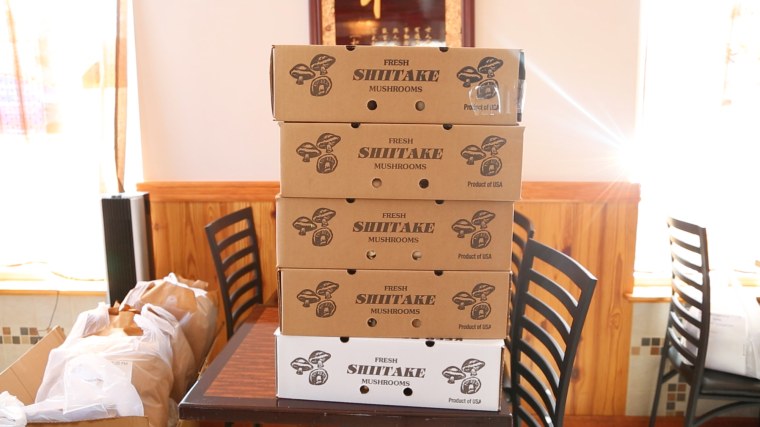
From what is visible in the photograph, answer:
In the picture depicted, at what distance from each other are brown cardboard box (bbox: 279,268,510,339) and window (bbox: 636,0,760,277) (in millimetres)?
1513

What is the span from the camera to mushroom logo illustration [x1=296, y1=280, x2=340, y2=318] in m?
1.01

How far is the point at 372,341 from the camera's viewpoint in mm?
1022

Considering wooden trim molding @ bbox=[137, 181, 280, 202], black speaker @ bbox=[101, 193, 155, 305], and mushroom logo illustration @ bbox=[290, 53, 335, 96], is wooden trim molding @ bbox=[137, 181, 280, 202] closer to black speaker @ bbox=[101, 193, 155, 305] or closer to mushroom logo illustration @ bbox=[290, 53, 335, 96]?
black speaker @ bbox=[101, 193, 155, 305]

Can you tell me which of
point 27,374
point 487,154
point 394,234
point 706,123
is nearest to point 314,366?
point 394,234

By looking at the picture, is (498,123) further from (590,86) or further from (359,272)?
(590,86)

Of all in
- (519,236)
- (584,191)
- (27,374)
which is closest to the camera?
(27,374)

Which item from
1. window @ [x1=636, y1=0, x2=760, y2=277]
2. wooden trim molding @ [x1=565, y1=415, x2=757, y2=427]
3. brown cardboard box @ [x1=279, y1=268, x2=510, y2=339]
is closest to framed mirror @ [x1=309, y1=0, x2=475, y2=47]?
window @ [x1=636, y1=0, x2=760, y2=277]

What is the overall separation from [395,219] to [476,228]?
158 millimetres

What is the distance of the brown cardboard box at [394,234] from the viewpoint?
0.99 m

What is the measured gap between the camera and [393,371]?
1.03 meters

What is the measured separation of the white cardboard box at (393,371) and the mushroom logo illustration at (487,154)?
344 millimetres

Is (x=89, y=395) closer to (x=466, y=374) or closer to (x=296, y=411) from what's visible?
(x=296, y=411)

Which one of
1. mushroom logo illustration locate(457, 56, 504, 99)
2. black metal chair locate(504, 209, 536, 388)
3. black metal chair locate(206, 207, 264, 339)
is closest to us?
mushroom logo illustration locate(457, 56, 504, 99)

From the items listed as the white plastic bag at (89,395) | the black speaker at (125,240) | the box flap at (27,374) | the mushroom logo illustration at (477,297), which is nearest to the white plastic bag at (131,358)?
the white plastic bag at (89,395)
